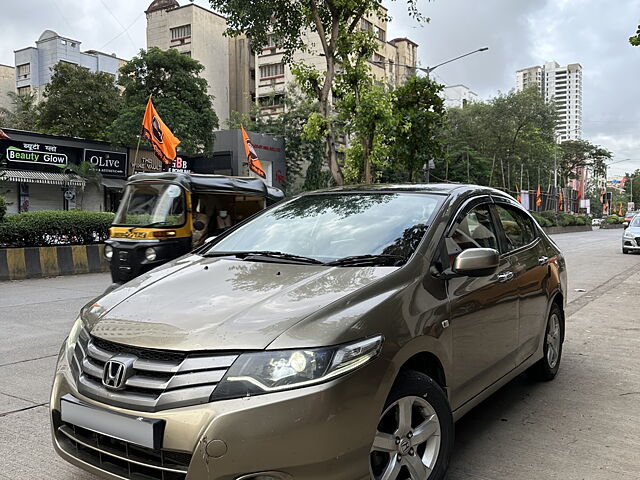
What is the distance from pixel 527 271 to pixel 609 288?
8.03 metres

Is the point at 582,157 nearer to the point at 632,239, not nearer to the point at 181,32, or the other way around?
the point at 181,32

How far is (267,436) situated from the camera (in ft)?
6.67

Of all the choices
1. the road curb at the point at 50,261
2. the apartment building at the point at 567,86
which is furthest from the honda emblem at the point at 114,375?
the apartment building at the point at 567,86

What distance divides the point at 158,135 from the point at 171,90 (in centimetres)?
1566

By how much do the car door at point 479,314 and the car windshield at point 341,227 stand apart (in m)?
0.25

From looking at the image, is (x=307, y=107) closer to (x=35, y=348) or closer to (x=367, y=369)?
(x=35, y=348)

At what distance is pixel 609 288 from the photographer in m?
10.9

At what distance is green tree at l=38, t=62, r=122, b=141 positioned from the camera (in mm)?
32344

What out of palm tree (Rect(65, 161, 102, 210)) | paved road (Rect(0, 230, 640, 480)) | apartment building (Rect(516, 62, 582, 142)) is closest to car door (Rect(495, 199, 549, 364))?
paved road (Rect(0, 230, 640, 480))

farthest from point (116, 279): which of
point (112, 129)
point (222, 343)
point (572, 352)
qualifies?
point (112, 129)

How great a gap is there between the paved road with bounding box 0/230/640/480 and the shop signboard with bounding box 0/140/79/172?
→ 67.7 ft

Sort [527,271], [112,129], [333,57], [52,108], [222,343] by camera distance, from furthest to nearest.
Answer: [52,108] < [112,129] < [333,57] < [527,271] < [222,343]

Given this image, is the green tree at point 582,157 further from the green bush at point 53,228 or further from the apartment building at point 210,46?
the green bush at point 53,228

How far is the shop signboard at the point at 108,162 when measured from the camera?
1137 inches
